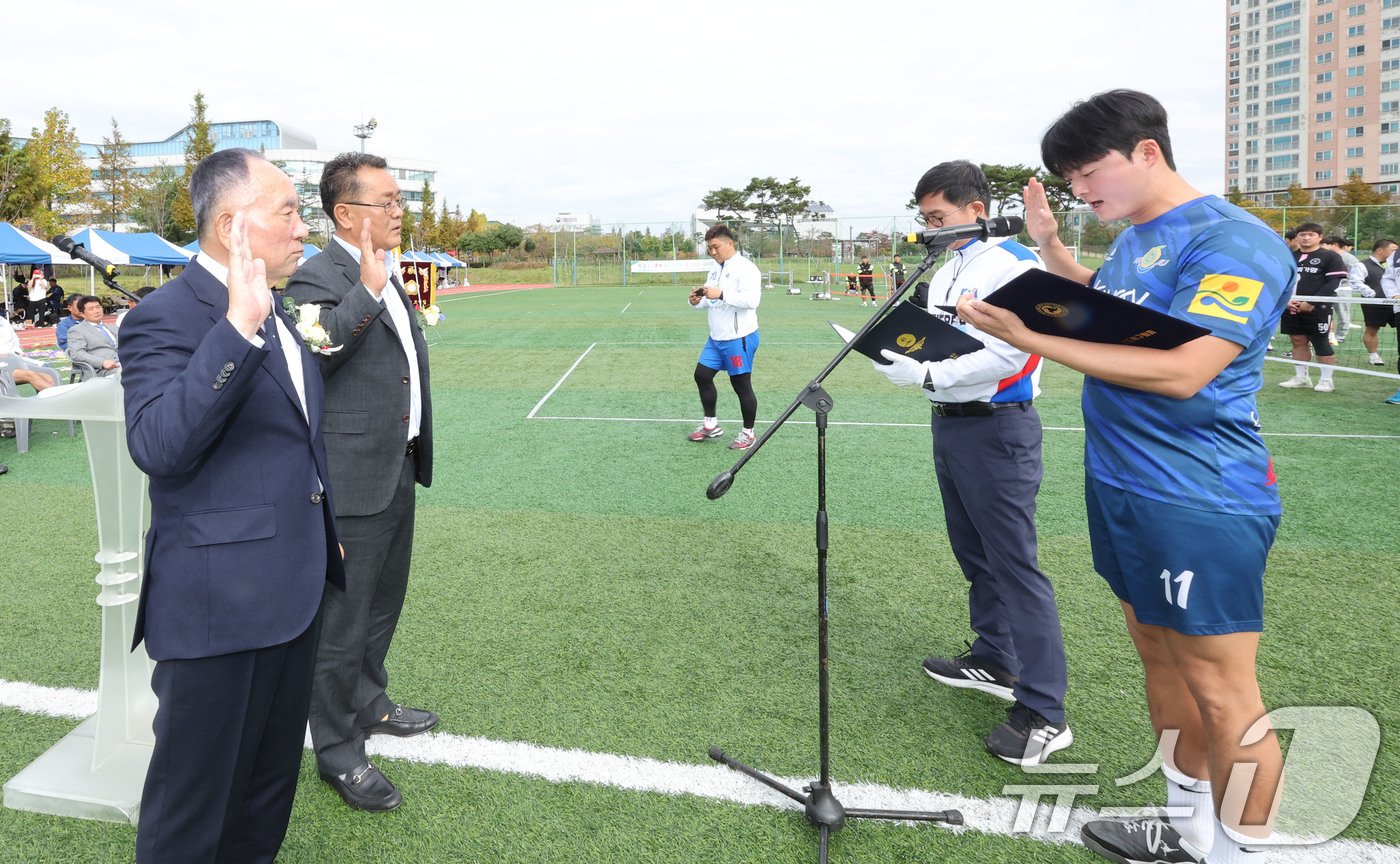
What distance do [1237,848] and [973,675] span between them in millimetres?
1298

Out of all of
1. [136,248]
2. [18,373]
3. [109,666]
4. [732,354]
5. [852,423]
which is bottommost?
[109,666]

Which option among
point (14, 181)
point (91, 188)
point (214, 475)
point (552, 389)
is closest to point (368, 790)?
point (214, 475)

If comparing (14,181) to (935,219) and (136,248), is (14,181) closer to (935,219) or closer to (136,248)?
(136,248)

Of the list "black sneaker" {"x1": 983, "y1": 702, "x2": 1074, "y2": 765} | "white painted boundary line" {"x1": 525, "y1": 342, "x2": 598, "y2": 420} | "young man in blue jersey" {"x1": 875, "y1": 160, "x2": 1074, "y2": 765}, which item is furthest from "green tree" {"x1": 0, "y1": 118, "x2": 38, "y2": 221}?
"black sneaker" {"x1": 983, "y1": 702, "x2": 1074, "y2": 765}

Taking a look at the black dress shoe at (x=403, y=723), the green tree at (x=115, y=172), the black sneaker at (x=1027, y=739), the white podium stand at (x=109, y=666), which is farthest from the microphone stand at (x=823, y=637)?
the green tree at (x=115, y=172)

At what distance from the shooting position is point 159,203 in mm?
41219

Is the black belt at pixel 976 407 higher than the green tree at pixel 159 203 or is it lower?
lower

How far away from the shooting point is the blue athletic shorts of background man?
7.30 meters

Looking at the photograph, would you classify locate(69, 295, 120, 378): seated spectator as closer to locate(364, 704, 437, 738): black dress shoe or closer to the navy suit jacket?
locate(364, 704, 437, 738): black dress shoe

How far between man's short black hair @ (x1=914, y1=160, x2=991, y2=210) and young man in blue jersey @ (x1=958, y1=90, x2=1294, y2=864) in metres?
0.89

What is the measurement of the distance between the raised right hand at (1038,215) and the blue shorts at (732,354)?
16.5 feet

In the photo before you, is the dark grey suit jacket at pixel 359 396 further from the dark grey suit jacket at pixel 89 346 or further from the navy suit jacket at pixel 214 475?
the dark grey suit jacket at pixel 89 346

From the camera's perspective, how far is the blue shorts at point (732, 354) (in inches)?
296

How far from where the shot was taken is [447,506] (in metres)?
5.71
